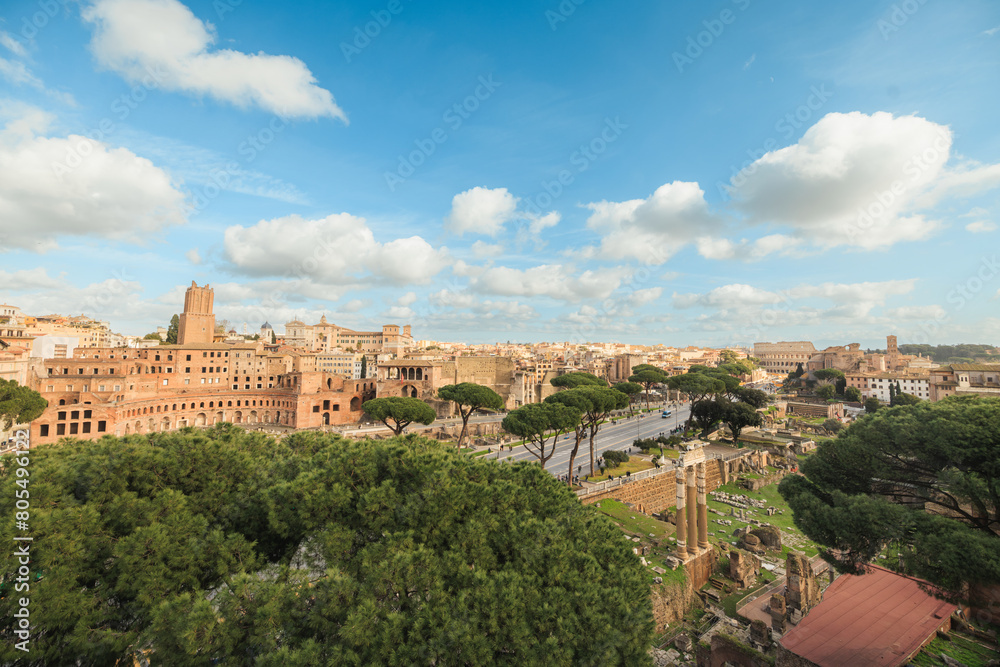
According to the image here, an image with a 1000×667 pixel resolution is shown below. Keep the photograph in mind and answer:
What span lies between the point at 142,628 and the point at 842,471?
16.8 meters

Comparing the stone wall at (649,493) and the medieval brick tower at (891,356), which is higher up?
the medieval brick tower at (891,356)

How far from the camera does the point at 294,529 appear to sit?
25.6 ft

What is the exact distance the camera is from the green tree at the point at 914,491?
9.49 m

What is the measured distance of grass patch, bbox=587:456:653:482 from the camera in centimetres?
2895

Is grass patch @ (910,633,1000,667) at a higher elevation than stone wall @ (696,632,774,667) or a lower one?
higher

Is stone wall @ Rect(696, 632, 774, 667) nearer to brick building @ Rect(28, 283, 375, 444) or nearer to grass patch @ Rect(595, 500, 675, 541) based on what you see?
grass patch @ Rect(595, 500, 675, 541)

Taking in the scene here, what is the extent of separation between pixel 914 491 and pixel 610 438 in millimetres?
29223

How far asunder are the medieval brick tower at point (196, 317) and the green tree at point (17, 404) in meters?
25.0

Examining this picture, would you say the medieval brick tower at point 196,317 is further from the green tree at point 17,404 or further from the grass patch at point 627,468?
the grass patch at point 627,468

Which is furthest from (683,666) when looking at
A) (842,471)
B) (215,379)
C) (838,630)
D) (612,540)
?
(215,379)

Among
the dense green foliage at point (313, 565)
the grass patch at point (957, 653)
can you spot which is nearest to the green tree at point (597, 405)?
the grass patch at point (957, 653)

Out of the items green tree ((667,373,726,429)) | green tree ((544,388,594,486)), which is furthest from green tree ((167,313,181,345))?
green tree ((667,373,726,429))

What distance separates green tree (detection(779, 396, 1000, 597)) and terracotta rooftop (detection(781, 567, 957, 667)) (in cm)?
291

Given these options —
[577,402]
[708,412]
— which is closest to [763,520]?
[577,402]
